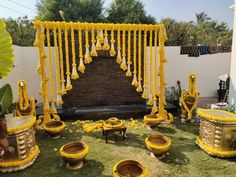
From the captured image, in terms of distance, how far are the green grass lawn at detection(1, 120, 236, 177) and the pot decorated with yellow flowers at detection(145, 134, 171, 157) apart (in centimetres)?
17

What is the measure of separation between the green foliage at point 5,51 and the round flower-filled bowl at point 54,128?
8.95 ft

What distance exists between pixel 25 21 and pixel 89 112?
8.69 m

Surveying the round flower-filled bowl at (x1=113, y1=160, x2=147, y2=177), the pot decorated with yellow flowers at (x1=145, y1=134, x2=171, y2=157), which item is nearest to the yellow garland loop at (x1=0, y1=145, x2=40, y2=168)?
the round flower-filled bowl at (x1=113, y1=160, x2=147, y2=177)

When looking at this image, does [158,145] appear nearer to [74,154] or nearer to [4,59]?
[74,154]

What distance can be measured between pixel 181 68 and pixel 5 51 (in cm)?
741

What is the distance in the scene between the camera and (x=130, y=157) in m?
4.15

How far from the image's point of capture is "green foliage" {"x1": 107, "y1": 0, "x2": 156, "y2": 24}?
54.2ft

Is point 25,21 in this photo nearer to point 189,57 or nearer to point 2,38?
point 189,57

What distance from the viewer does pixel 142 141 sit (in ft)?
16.0

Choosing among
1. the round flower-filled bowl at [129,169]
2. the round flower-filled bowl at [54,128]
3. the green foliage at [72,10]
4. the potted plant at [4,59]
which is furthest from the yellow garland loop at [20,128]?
the green foliage at [72,10]

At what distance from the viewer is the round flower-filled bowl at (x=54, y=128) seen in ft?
16.1

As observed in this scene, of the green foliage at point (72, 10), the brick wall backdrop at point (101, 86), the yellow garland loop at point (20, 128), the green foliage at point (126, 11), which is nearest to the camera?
the yellow garland loop at point (20, 128)

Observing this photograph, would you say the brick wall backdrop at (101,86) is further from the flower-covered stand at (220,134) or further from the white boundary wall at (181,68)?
the flower-covered stand at (220,134)

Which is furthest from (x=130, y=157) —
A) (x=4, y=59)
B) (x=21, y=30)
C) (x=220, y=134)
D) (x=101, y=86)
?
(x=21, y=30)
